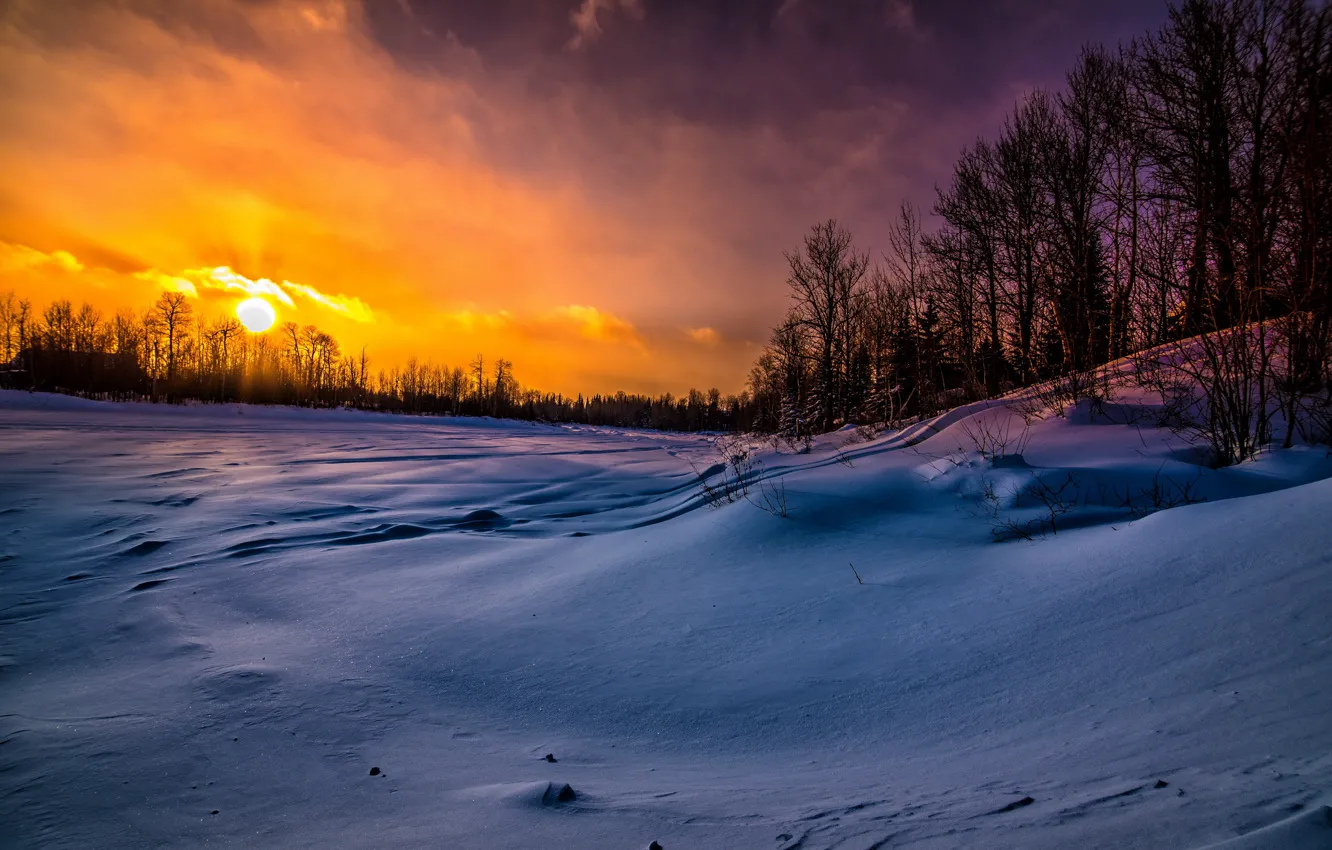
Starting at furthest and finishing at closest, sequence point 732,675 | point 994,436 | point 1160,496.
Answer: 1. point 994,436
2. point 1160,496
3. point 732,675

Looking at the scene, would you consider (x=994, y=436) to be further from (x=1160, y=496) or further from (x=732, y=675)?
(x=732, y=675)

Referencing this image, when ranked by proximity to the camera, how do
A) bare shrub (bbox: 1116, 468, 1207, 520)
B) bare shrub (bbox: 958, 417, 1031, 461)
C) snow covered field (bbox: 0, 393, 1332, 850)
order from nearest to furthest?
1. snow covered field (bbox: 0, 393, 1332, 850)
2. bare shrub (bbox: 1116, 468, 1207, 520)
3. bare shrub (bbox: 958, 417, 1031, 461)

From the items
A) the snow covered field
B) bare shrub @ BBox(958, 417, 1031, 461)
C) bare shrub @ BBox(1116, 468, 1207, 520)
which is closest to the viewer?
the snow covered field

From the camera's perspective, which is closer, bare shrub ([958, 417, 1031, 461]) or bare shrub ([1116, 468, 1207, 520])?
bare shrub ([1116, 468, 1207, 520])

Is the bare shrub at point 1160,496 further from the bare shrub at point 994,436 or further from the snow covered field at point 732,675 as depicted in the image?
the bare shrub at point 994,436

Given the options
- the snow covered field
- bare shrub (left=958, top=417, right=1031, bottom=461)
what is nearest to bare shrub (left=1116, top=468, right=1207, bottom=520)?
the snow covered field

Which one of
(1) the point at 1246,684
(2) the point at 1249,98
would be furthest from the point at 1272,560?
(2) the point at 1249,98

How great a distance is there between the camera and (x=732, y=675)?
2.50 metres

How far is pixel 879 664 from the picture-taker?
7.86 ft

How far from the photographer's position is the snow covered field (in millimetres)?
1396

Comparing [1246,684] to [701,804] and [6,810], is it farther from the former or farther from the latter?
[6,810]

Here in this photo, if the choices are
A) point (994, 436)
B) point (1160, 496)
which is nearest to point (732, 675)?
point (1160, 496)

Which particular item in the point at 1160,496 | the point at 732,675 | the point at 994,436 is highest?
the point at 994,436

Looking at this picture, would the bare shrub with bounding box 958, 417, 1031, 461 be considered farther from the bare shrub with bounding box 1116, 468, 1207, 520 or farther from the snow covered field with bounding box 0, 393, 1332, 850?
the bare shrub with bounding box 1116, 468, 1207, 520
